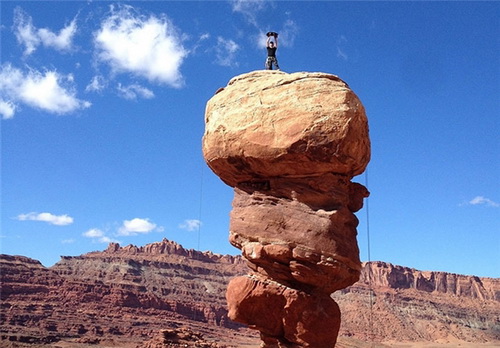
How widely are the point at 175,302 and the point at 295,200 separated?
326 ft

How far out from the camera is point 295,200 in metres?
14.2

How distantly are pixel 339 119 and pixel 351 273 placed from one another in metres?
4.24

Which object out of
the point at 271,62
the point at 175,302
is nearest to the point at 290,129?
the point at 271,62

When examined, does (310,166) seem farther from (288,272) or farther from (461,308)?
(461,308)

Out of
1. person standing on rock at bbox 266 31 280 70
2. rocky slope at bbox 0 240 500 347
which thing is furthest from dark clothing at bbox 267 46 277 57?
rocky slope at bbox 0 240 500 347

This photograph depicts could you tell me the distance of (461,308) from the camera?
136625 millimetres

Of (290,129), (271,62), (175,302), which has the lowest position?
(175,302)

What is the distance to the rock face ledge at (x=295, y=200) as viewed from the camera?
13602 millimetres

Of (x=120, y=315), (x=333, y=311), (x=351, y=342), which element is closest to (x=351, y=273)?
(x=333, y=311)

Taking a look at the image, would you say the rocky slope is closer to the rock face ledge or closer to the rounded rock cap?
the rock face ledge

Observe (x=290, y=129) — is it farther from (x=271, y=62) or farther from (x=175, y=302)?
(x=175, y=302)

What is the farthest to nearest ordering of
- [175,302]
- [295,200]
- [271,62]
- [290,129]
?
[175,302] < [271,62] < [295,200] < [290,129]

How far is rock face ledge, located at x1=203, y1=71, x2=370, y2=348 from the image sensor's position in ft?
44.6

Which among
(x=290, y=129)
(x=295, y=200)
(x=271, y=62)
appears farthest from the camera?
A: (x=271, y=62)
